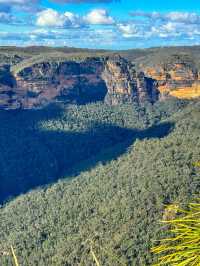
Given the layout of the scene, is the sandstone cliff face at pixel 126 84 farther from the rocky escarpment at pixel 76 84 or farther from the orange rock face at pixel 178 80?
the orange rock face at pixel 178 80

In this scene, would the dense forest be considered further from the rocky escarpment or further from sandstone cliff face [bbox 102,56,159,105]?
the rocky escarpment

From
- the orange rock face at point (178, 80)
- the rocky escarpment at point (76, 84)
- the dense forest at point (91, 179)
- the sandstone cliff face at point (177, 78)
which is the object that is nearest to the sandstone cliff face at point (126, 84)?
the rocky escarpment at point (76, 84)

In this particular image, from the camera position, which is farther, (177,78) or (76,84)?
(76,84)

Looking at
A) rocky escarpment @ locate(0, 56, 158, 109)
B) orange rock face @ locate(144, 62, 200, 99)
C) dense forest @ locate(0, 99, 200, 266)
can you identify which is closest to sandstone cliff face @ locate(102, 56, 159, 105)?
rocky escarpment @ locate(0, 56, 158, 109)

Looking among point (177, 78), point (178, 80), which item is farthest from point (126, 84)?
point (178, 80)

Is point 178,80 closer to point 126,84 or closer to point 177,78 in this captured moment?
point 177,78

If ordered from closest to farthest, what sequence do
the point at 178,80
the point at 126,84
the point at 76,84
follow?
the point at 178,80 < the point at 76,84 < the point at 126,84
